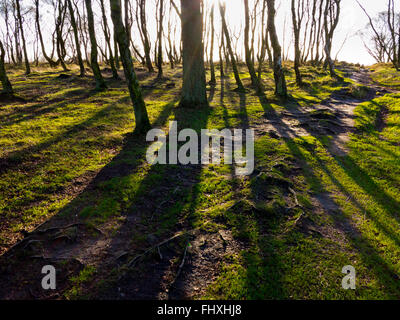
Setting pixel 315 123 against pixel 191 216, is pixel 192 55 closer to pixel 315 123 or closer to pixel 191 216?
pixel 315 123

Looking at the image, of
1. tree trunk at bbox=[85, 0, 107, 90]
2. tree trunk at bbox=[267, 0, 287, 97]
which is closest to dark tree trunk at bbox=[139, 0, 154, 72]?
tree trunk at bbox=[85, 0, 107, 90]

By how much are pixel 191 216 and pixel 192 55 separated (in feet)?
31.2

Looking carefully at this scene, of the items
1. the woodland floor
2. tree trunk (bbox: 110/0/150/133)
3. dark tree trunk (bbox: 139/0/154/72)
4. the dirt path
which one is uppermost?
dark tree trunk (bbox: 139/0/154/72)

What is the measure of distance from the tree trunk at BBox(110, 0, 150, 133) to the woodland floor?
28.8 inches

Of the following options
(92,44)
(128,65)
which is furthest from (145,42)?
(128,65)

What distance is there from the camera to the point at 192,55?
12.2m

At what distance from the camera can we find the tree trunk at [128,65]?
307 inches

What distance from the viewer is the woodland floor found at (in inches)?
138

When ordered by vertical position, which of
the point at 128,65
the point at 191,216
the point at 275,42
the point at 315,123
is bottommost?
the point at 191,216

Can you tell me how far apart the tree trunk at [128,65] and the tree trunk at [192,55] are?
444 cm

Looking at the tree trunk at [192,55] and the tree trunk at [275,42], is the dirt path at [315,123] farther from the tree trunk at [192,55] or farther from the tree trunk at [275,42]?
the tree trunk at [192,55]

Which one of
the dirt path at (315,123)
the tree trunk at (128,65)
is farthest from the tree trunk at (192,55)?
the tree trunk at (128,65)

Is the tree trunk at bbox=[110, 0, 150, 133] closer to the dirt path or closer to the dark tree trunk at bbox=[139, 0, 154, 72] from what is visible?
the dirt path
